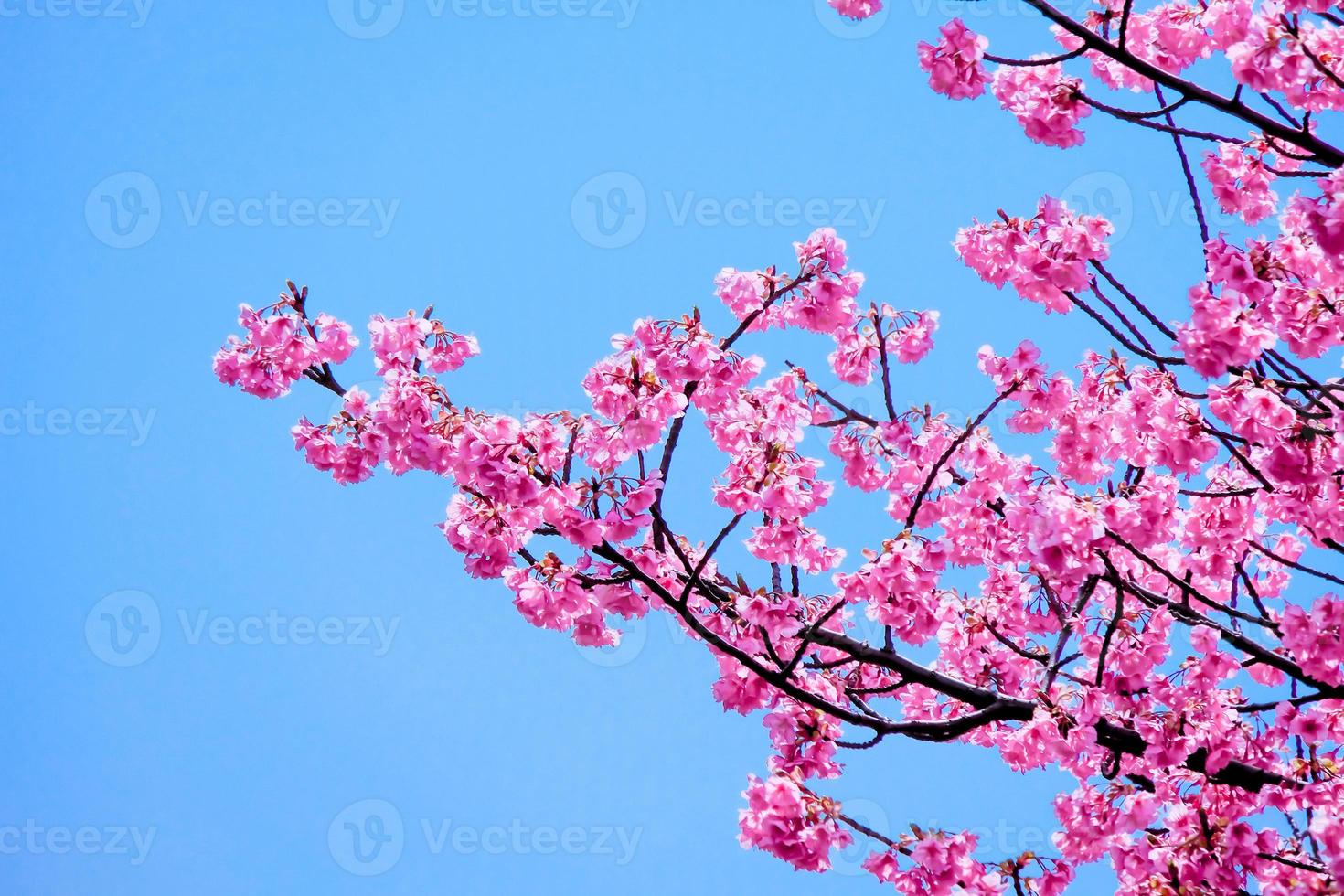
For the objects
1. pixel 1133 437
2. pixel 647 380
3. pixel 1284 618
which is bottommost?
pixel 1284 618

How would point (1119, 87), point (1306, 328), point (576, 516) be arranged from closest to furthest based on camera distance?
point (576, 516) < point (1306, 328) < point (1119, 87)

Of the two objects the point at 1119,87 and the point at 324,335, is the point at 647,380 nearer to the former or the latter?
the point at 324,335

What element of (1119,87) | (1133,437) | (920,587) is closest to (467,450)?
(920,587)

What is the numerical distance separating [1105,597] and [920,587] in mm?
2066

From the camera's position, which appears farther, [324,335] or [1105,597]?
[1105,597]

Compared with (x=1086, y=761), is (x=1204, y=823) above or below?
below

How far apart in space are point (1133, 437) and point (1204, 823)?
1.62 metres

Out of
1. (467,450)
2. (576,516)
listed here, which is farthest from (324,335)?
(576,516)

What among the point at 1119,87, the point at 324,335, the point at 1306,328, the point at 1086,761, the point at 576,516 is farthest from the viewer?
the point at 1119,87

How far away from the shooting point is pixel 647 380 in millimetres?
4277

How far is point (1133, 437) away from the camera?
4.98 metres

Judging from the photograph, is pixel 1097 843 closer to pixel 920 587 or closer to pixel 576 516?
pixel 920 587

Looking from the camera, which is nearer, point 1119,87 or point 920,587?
point 920,587

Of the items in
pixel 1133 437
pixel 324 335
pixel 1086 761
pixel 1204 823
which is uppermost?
pixel 324 335
